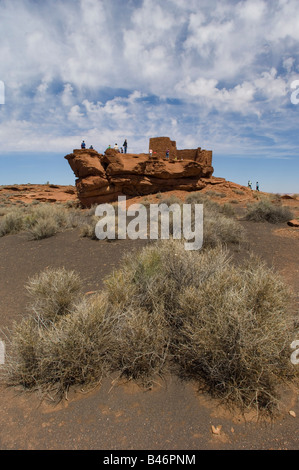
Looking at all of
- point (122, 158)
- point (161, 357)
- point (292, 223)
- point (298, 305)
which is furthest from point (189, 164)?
point (161, 357)

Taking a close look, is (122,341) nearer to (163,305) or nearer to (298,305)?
(163,305)

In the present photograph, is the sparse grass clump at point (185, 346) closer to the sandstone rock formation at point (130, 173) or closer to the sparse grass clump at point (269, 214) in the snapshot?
the sparse grass clump at point (269, 214)

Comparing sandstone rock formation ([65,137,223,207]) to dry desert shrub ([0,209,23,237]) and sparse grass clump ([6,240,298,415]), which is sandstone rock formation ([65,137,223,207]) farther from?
sparse grass clump ([6,240,298,415])

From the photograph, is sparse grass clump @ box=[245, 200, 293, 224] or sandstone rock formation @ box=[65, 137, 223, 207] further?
sandstone rock formation @ box=[65, 137, 223, 207]

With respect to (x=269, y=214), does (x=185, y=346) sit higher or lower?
lower

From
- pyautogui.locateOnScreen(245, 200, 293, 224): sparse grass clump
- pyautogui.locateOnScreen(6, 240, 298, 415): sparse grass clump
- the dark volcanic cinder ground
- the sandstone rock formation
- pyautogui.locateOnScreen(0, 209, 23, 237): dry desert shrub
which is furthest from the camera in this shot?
the sandstone rock formation

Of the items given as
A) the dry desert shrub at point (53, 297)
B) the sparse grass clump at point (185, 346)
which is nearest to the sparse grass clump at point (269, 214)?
the sparse grass clump at point (185, 346)

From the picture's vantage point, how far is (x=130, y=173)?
837 inches

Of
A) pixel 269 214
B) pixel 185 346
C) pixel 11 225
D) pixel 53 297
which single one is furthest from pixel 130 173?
pixel 185 346

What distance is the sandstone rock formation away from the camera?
2025 cm

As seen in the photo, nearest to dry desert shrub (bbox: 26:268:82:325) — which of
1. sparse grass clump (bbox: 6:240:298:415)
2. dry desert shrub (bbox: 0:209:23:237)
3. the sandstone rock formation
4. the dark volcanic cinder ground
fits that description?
sparse grass clump (bbox: 6:240:298:415)

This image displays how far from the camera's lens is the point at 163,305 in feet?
10.6

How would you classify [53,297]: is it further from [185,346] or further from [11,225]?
[11,225]

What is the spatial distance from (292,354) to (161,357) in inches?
53.8
